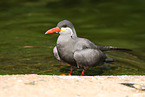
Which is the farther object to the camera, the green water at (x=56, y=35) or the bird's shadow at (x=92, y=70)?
the green water at (x=56, y=35)

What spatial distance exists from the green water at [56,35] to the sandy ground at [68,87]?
5.64 feet

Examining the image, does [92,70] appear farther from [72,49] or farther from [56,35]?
[56,35]

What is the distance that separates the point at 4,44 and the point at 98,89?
17.0ft

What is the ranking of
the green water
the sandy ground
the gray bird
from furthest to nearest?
the green water < the gray bird < the sandy ground

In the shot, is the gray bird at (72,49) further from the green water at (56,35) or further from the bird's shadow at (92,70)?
the green water at (56,35)

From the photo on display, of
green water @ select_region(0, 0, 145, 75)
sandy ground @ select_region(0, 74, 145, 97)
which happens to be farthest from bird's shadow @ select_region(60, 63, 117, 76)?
sandy ground @ select_region(0, 74, 145, 97)

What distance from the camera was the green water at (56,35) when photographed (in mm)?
7090

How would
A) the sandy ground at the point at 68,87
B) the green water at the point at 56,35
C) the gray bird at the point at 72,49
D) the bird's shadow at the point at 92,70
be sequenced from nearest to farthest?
the sandy ground at the point at 68,87, the gray bird at the point at 72,49, the bird's shadow at the point at 92,70, the green water at the point at 56,35

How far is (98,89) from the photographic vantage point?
4430 millimetres

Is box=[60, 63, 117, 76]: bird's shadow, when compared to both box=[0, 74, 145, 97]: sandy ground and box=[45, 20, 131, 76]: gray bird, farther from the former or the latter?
box=[0, 74, 145, 97]: sandy ground

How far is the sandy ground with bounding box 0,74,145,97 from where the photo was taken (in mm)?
4160

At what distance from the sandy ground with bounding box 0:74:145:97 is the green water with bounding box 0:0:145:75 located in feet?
5.64

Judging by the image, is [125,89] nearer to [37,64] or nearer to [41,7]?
[37,64]

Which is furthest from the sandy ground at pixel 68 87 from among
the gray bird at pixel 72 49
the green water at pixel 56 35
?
the green water at pixel 56 35
